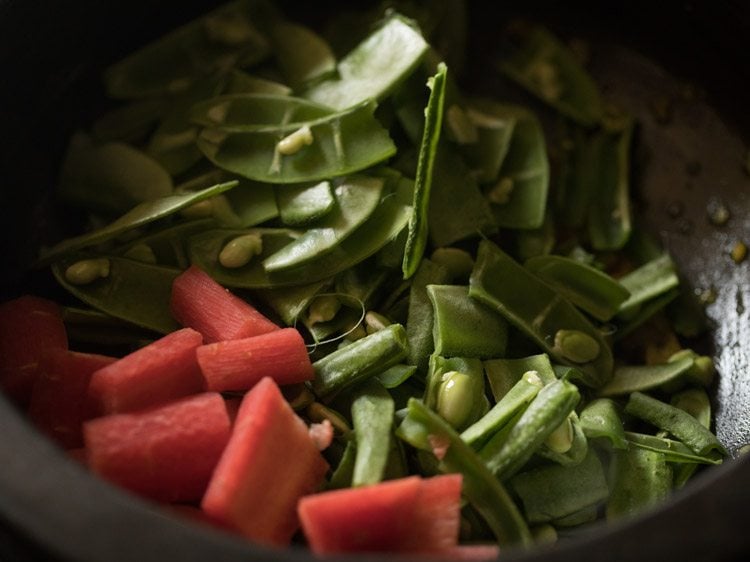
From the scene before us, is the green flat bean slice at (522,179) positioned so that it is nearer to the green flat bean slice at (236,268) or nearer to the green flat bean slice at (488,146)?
the green flat bean slice at (488,146)

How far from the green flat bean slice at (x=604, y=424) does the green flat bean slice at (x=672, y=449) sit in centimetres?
4

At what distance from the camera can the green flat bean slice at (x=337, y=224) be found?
6.81 feet

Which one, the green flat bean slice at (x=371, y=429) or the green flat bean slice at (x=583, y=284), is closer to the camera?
the green flat bean slice at (x=371, y=429)

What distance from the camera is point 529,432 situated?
175 cm

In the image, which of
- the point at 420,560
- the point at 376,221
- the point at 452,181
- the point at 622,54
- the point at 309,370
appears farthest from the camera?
the point at 622,54

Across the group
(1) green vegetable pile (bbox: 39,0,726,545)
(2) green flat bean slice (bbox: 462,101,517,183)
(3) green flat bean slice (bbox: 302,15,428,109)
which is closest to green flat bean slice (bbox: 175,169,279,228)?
(1) green vegetable pile (bbox: 39,0,726,545)

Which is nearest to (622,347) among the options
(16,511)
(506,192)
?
(506,192)

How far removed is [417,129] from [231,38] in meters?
0.61

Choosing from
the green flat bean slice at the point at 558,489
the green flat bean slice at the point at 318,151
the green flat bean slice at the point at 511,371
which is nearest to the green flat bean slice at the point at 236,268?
the green flat bean slice at the point at 318,151

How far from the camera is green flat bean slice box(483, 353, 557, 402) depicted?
1.99 metres

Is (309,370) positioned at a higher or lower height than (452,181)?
lower

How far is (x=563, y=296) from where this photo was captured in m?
2.20

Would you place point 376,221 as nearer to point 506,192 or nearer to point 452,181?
point 452,181

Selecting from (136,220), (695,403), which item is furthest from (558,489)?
(136,220)
